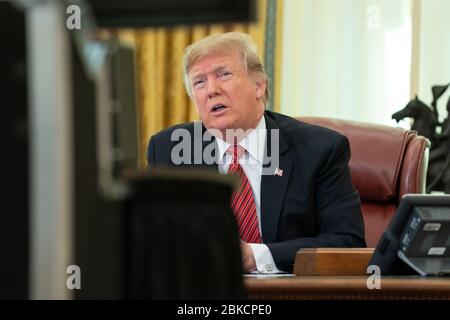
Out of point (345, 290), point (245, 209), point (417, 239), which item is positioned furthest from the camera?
point (245, 209)

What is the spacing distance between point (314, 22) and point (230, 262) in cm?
377

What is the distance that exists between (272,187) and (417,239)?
2.85ft

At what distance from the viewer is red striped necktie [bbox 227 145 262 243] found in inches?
118

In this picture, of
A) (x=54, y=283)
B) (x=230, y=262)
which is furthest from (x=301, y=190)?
(x=54, y=283)

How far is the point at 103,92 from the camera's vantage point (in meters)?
0.86

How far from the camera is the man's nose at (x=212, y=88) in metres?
3.05

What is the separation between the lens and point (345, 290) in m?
2.04

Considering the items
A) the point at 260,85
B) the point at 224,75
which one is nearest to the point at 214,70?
the point at 224,75

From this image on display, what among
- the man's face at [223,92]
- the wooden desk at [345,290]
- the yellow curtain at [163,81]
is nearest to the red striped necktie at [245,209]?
the man's face at [223,92]

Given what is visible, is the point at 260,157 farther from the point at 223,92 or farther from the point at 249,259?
the point at 249,259

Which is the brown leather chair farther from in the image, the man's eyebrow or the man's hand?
the man's hand

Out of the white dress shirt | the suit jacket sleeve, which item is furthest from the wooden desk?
the white dress shirt

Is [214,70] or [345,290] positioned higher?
[214,70]

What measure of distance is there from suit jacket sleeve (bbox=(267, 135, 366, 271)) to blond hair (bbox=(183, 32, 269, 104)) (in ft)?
1.33
